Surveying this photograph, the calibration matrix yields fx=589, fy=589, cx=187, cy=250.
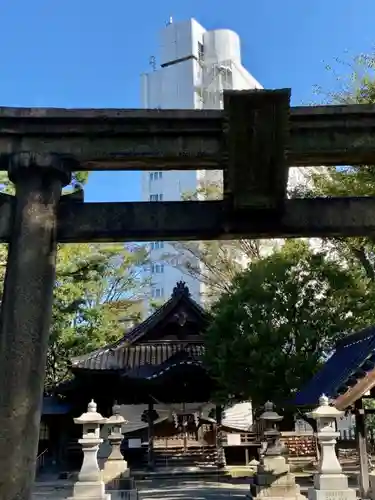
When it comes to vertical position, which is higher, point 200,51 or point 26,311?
point 200,51

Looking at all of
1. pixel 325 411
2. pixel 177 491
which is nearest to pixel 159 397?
pixel 177 491

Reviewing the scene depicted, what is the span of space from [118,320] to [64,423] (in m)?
8.03

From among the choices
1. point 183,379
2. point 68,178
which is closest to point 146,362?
point 183,379

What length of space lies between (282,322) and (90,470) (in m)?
8.23

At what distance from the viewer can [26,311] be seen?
4625mm

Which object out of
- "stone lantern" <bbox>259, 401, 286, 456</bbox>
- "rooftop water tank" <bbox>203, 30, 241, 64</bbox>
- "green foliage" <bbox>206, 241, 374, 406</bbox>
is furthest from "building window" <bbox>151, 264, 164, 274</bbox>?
"stone lantern" <bbox>259, 401, 286, 456</bbox>

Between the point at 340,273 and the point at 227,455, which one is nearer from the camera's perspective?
the point at 340,273

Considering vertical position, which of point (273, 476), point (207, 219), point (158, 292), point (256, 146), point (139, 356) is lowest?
point (273, 476)

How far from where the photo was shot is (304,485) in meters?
16.0

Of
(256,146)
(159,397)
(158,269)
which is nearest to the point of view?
(256,146)

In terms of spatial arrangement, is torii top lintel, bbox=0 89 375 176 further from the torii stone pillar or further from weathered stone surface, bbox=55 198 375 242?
weathered stone surface, bbox=55 198 375 242

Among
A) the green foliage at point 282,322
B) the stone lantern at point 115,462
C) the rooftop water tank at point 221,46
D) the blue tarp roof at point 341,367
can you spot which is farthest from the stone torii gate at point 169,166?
the rooftop water tank at point 221,46

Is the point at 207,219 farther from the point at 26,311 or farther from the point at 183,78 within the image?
the point at 183,78

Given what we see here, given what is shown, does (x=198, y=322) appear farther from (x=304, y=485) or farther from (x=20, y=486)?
(x=20, y=486)
